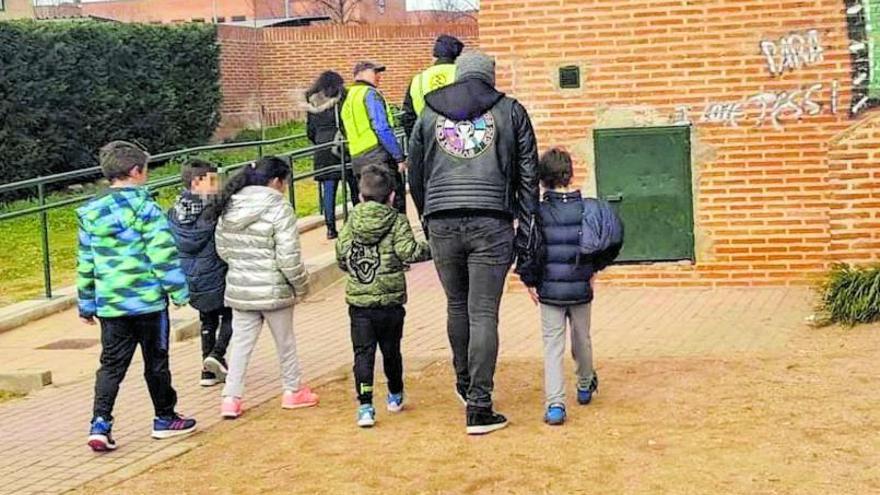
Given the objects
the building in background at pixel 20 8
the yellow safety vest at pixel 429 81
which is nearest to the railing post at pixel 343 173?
the yellow safety vest at pixel 429 81

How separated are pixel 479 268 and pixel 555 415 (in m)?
0.85

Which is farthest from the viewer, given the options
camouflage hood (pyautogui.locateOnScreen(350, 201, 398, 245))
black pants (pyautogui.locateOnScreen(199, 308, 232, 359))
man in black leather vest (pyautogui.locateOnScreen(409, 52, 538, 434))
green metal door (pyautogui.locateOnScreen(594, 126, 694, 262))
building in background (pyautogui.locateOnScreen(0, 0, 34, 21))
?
building in background (pyautogui.locateOnScreen(0, 0, 34, 21))

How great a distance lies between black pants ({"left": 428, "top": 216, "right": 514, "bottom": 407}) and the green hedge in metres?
12.7

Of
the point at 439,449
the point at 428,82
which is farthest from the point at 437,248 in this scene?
the point at 428,82

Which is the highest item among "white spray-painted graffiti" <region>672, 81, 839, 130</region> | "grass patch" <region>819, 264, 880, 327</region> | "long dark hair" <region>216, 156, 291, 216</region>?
"white spray-painted graffiti" <region>672, 81, 839, 130</region>

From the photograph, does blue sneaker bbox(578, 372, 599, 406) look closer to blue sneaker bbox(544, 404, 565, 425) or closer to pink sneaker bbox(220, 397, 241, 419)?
blue sneaker bbox(544, 404, 565, 425)

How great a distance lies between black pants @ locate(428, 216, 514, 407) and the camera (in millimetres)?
6379

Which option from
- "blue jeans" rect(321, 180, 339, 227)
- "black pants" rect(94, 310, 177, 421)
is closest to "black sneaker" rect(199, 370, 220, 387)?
"black pants" rect(94, 310, 177, 421)

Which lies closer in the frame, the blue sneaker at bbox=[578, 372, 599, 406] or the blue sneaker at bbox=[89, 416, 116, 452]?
the blue sneaker at bbox=[89, 416, 116, 452]

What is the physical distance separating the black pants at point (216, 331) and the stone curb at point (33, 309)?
3.08 m

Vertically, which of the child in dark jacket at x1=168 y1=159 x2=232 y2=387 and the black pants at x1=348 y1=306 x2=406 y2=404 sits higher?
the child in dark jacket at x1=168 y1=159 x2=232 y2=387

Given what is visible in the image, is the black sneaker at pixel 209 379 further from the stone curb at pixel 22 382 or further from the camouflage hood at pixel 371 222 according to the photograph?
the camouflage hood at pixel 371 222

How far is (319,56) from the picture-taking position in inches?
1075

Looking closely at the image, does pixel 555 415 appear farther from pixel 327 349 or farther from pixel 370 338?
pixel 327 349
